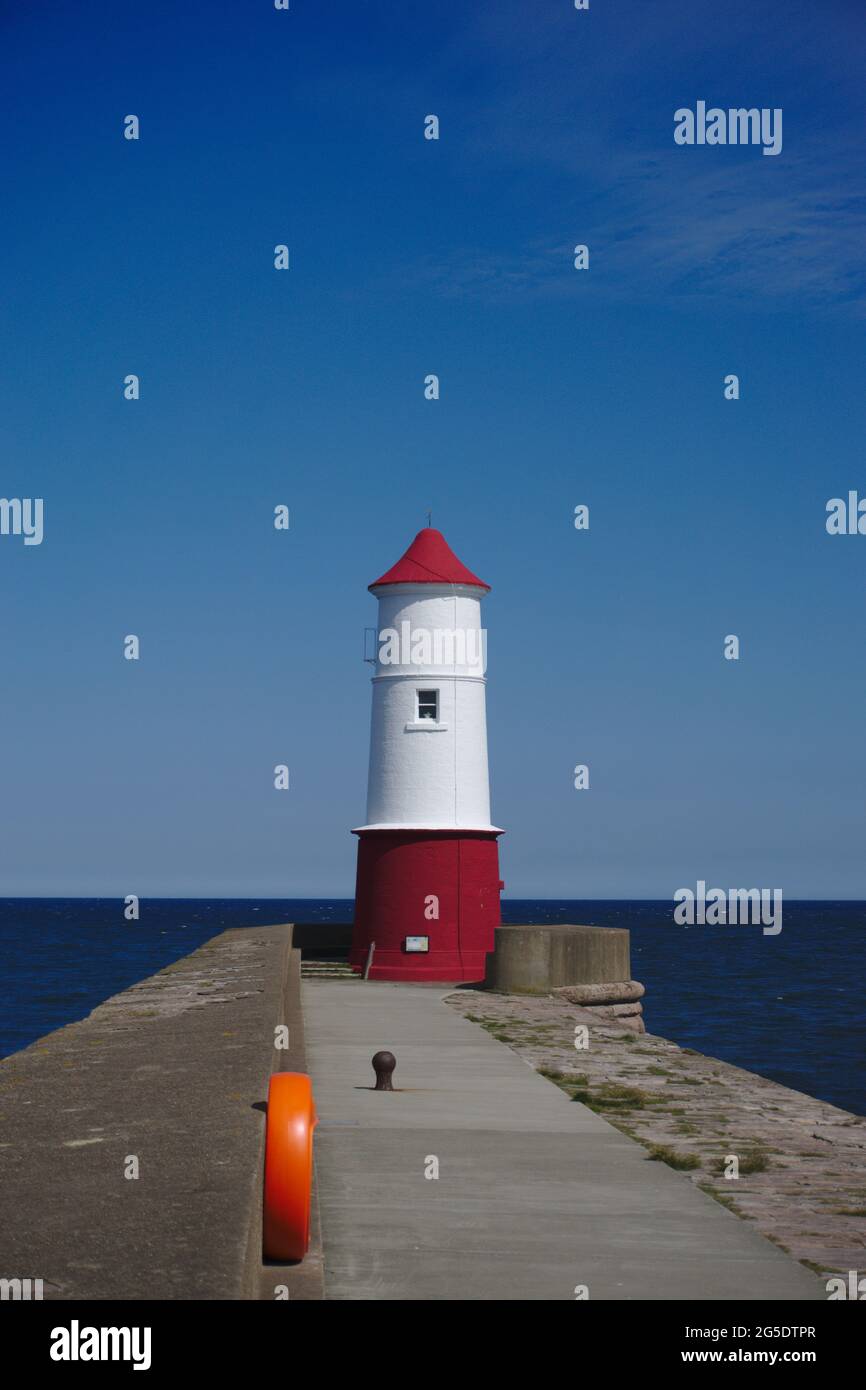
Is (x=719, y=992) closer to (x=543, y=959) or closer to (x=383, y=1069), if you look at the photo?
(x=543, y=959)

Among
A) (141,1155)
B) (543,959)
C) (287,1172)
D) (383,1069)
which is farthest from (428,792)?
(287,1172)

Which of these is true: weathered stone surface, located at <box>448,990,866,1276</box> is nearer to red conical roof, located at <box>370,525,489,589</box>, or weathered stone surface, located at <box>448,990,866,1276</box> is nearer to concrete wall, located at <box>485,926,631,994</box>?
concrete wall, located at <box>485,926,631,994</box>

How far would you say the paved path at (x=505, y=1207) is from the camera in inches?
285

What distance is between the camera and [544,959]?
23.4m

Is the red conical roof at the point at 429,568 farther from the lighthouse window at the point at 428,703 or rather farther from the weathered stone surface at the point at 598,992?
the weathered stone surface at the point at 598,992

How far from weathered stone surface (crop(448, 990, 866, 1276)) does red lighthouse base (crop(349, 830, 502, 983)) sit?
6386 millimetres

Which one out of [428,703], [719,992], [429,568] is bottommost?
[719,992]

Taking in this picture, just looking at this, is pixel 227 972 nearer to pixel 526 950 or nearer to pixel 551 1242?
pixel 526 950

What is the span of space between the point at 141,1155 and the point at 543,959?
54.4ft

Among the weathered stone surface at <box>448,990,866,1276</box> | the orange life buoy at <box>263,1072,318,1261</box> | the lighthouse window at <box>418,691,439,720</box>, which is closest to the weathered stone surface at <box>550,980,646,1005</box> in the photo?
the weathered stone surface at <box>448,990,866,1276</box>

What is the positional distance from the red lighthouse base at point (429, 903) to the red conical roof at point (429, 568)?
4257 mm

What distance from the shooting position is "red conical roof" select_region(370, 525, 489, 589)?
26.2 metres

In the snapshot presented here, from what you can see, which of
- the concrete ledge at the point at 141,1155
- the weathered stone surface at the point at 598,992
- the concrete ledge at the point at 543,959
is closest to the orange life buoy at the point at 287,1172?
the concrete ledge at the point at 141,1155
